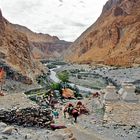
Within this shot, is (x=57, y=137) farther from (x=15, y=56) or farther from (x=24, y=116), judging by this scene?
(x=15, y=56)

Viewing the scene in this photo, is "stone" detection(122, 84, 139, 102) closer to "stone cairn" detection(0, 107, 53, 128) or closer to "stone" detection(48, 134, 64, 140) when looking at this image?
"stone cairn" detection(0, 107, 53, 128)

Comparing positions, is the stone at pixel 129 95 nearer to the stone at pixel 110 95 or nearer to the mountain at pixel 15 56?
the stone at pixel 110 95

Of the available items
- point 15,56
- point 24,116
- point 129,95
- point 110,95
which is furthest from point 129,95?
point 15,56

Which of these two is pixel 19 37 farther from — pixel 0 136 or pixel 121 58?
pixel 0 136

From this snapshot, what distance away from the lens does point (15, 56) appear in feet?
260

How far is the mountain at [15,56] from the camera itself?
2657 inches

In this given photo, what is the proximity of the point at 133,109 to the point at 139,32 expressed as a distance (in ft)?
485

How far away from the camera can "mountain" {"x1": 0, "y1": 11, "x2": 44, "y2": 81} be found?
67.5 m

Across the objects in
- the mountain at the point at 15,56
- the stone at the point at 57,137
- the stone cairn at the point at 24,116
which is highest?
the mountain at the point at 15,56

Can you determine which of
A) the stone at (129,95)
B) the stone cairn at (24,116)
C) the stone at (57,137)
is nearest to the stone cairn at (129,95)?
the stone at (129,95)

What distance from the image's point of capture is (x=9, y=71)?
6625cm

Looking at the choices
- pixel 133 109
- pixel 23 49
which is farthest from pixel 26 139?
pixel 23 49

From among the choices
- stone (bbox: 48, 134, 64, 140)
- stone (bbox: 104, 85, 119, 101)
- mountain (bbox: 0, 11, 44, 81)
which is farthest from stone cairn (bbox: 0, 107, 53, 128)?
mountain (bbox: 0, 11, 44, 81)

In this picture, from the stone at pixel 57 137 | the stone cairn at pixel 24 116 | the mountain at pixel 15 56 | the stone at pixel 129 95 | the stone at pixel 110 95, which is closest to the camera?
the stone at pixel 57 137
